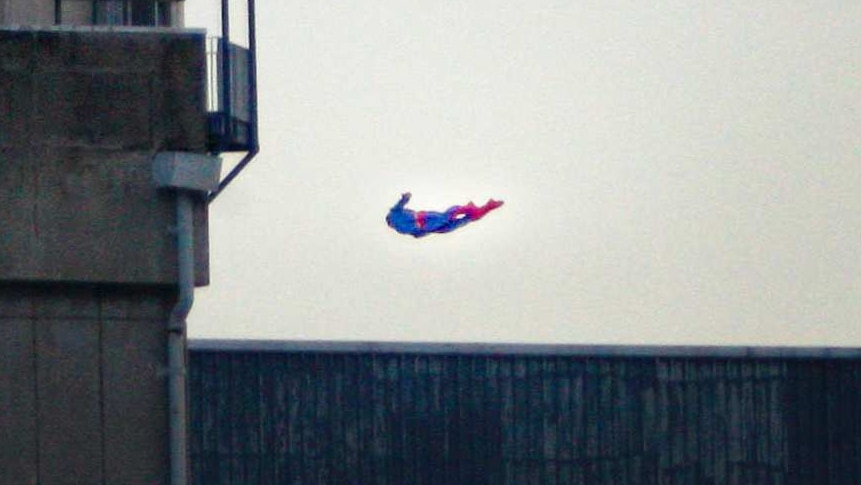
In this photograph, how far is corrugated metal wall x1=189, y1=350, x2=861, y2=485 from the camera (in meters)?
31.2

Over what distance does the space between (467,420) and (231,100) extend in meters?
13.1

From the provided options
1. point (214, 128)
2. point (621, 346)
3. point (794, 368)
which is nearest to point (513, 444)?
point (621, 346)

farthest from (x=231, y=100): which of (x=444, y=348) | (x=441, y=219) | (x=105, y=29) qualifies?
(x=444, y=348)

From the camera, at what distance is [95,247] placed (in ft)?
59.8

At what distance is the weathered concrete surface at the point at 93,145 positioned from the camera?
59.5 ft

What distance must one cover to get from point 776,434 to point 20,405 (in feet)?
51.1

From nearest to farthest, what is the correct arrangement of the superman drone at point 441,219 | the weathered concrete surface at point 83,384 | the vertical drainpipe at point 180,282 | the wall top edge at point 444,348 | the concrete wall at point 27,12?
1. the weathered concrete surface at point 83,384
2. the vertical drainpipe at point 180,282
3. the concrete wall at point 27,12
4. the superman drone at point 441,219
5. the wall top edge at point 444,348

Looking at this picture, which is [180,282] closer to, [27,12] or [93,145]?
[93,145]

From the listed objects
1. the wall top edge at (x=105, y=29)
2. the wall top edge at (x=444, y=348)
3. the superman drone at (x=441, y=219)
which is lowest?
the wall top edge at (x=444, y=348)

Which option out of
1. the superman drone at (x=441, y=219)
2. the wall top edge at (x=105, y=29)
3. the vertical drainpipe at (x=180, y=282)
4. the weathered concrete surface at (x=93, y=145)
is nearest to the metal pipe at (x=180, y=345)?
the vertical drainpipe at (x=180, y=282)

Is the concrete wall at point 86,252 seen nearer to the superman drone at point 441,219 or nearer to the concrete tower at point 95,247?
the concrete tower at point 95,247

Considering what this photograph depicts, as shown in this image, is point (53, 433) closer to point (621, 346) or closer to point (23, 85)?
point (23, 85)

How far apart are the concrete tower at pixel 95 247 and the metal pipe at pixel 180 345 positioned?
0.01m

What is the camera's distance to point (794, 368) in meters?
31.6
